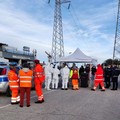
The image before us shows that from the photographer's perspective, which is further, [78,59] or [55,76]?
[78,59]

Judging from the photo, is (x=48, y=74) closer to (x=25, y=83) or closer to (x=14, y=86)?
(x=14, y=86)

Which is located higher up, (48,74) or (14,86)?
(48,74)

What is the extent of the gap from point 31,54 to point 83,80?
6308cm

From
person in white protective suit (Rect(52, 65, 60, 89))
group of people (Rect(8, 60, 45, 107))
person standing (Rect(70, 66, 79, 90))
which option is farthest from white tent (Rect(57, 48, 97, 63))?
group of people (Rect(8, 60, 45, 107))

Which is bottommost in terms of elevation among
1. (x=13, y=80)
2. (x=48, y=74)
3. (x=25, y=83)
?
(x=25, y=83)

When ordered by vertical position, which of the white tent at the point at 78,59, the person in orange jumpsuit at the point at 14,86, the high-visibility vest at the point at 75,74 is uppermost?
the white tent at the point at 78,59

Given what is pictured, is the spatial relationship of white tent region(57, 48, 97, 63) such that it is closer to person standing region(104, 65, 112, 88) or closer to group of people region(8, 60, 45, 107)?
person standing region(104, 65, 112, 88)

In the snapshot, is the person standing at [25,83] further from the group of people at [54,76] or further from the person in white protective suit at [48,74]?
the person in white protective suit at [48,74]

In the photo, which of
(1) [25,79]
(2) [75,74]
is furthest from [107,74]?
(1) [25,79]

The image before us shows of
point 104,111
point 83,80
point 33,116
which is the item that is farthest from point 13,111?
point 83,80

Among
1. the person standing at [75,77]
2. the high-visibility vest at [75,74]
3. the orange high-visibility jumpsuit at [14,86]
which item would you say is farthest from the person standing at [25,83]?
the high-visibility vest at [75,74]

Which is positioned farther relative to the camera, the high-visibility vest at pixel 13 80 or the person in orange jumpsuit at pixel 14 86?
the high-visibility vest at pixel 13 80

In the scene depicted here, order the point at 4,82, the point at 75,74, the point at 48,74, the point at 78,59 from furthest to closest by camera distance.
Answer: the point at 78,59 < the point at 75,74 < the point at 48,74 < the point at 4,82

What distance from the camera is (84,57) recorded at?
25734 millimetres
